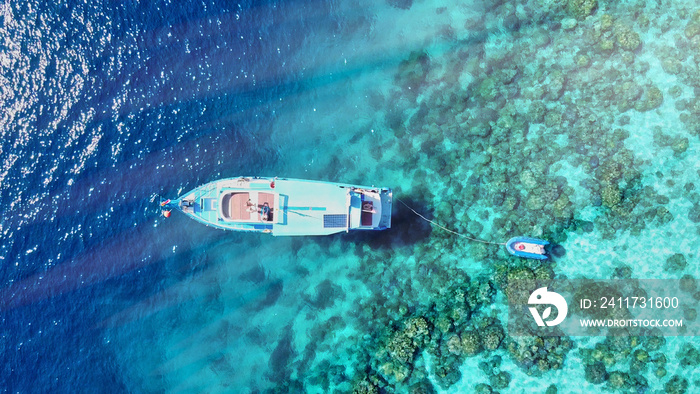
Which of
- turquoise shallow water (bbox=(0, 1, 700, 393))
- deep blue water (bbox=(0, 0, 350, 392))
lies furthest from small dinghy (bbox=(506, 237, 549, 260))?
deep blue water (bbox=(0, 0, 350, 392))

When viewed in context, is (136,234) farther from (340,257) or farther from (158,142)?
(340,257)

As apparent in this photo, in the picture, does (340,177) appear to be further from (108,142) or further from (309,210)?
(108,142)

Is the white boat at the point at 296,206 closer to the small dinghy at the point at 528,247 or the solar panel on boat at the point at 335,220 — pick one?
the solar panel on boat at the point at 335,220

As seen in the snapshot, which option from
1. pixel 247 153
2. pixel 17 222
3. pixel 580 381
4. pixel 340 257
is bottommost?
pixel 580 381

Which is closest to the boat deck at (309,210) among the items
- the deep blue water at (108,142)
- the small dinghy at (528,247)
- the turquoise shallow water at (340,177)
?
the turquoise shallow water at (340,177)

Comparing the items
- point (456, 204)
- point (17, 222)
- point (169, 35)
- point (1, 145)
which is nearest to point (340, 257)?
point (456, 204)

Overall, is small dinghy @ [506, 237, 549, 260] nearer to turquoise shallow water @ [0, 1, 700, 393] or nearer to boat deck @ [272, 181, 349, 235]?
turquoise shallow water @ [0, 1, 700, 393]
